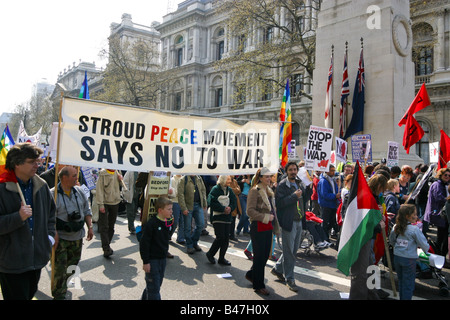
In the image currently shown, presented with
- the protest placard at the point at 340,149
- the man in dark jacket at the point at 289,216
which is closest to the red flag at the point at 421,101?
the protest placard at the point at 340,149

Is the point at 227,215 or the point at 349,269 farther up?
the point at 227,215

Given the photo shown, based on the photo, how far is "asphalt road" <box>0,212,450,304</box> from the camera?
15.7 feet

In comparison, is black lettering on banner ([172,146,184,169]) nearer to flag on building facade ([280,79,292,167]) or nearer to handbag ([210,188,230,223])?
handbag ([210,188,230,223])

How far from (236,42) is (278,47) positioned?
24795 millimetres

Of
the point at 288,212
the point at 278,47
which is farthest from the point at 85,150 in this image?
the point at 278,47

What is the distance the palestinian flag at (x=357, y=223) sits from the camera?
4.27 m

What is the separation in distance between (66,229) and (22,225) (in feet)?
4.42

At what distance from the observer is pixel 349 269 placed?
14.3 ft

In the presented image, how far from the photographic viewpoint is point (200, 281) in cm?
540

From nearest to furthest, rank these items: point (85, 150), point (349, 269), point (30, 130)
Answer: point (85, 150)
point (349, 269)
point (30, 130)

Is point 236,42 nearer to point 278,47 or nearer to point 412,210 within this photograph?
point 278,47

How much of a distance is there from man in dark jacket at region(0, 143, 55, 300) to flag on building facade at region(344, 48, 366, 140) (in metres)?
10.8

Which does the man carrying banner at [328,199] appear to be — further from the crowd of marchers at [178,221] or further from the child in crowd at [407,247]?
the child in crowd at [407,247]

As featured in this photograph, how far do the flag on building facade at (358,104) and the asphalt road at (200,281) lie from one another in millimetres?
6117
